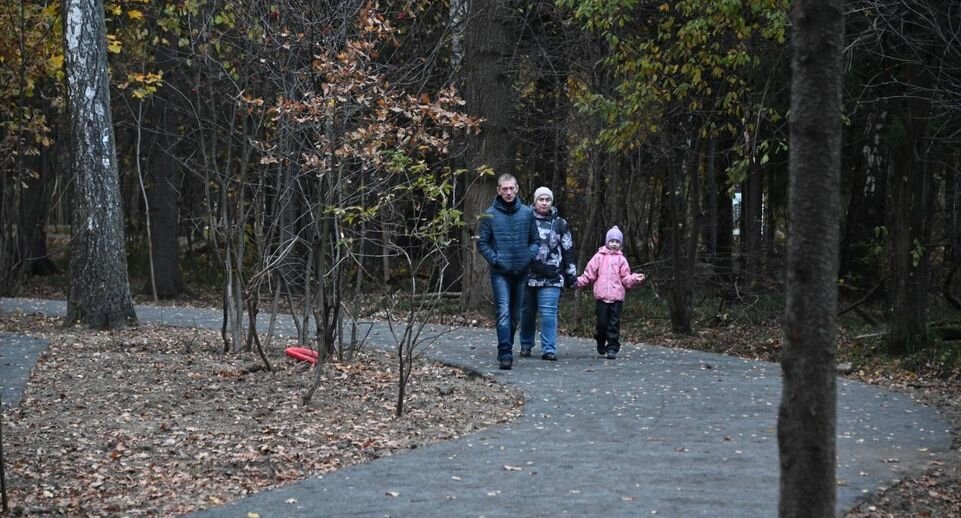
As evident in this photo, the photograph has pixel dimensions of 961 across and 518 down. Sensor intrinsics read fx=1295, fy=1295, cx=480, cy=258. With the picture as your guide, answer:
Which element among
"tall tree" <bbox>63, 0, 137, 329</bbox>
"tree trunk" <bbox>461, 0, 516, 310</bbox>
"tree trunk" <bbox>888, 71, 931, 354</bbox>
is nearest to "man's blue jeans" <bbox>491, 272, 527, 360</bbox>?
"tree trunk" <bbox>888, 71, 931, 354</bbox>

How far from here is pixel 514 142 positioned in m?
27.9

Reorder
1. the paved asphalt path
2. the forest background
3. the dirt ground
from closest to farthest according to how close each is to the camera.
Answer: the paved asphalt path, the dirt ground, the forest background

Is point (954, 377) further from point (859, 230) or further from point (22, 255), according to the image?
point (22, 255)

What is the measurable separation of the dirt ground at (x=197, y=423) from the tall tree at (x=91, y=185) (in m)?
2.49

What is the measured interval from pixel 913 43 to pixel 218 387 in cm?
901

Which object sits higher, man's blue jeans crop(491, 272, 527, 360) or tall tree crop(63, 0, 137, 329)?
tall tree crop(63, 0, 137, 329)

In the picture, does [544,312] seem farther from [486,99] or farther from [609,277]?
[486,99]

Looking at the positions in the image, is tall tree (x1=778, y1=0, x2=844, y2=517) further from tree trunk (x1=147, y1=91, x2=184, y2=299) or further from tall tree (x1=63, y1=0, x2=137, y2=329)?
tree trunk (x1=147, y1=91, x2=184, y2=299)

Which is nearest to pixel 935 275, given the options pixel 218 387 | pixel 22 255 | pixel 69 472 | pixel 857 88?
pixel 857 88

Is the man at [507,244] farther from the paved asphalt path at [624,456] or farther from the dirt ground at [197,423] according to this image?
the dirt ground at [197,423]

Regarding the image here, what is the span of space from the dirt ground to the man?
104 cm

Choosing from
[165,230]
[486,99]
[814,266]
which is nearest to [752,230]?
[486,99]

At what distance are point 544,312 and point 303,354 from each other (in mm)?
2762

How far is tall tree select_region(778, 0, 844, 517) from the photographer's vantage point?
5195 mm
